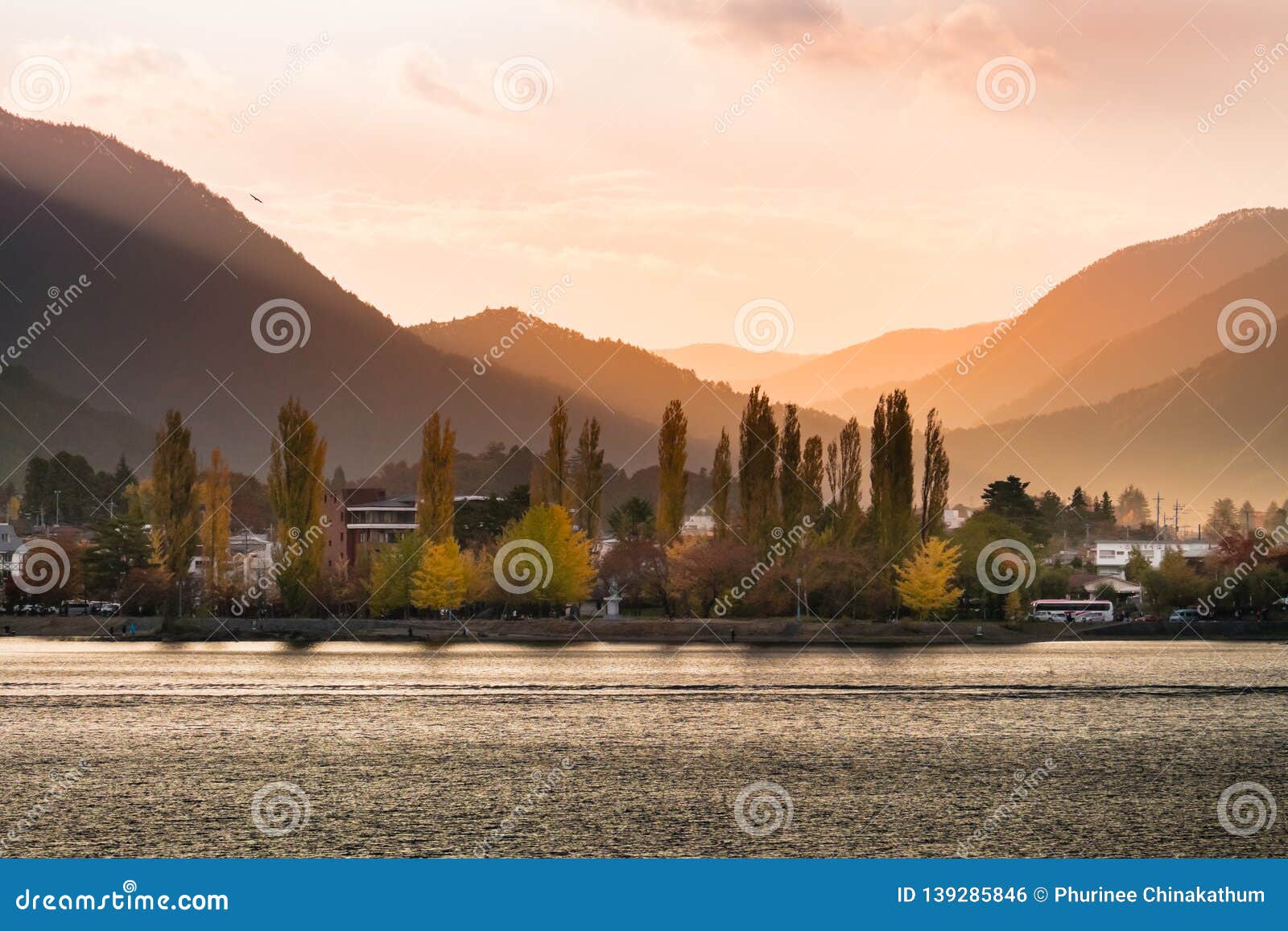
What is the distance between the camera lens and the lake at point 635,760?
28.1 m

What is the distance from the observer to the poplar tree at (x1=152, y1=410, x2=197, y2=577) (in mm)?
99750

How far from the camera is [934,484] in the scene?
98.1m

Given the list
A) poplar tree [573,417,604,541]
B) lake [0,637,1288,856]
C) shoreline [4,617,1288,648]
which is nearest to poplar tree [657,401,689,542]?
poplar tree [573,417,604,541]

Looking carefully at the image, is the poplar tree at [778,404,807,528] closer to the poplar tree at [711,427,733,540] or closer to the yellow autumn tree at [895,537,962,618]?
the poplar tree at [711,427,733,540]

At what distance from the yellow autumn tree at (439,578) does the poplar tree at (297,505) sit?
6907 mm

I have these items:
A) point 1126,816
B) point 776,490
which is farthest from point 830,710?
point 776,490

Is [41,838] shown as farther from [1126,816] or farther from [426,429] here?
[426,429]

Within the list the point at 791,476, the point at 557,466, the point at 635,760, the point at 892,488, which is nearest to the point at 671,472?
the point at 557,466

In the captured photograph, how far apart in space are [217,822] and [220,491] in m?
81.7

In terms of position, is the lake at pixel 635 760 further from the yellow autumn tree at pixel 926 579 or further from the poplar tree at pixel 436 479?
the poplar tree at pixel 436 479

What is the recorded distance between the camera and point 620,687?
56.4m

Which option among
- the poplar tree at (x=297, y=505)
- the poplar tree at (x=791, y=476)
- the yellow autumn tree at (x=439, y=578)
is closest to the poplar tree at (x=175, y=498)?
the poplar tree at (x=297, y=505)

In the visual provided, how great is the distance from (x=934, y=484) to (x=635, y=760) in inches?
2527

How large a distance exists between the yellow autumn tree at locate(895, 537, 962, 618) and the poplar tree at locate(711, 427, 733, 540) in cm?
1198
